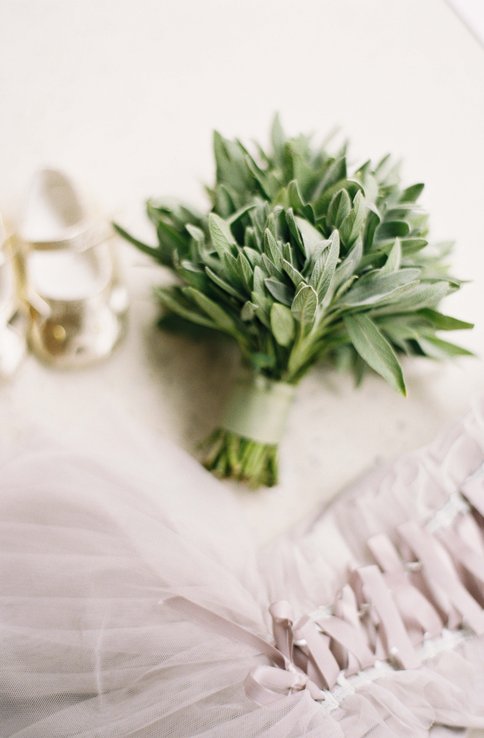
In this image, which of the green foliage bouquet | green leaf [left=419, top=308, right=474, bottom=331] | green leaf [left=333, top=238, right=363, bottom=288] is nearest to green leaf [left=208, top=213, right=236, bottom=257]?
the green foliage bouquet

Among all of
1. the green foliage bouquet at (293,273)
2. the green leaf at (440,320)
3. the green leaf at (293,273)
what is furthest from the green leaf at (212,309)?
the green leaf at (440,320)

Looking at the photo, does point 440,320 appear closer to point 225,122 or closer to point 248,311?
point 248,311

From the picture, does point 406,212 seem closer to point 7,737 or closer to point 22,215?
point 22,215

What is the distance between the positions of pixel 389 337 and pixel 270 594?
0.31 meters

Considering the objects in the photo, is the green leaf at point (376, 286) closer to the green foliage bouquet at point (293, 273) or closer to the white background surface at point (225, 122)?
the green foliage bouquet at point (293, 273)

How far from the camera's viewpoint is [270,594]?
0.74m

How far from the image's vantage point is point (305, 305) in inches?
26.8

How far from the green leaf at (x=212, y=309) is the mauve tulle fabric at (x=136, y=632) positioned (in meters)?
0.19

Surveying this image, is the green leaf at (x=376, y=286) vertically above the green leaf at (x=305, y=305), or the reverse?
the green leaf at (x=305, y=305)

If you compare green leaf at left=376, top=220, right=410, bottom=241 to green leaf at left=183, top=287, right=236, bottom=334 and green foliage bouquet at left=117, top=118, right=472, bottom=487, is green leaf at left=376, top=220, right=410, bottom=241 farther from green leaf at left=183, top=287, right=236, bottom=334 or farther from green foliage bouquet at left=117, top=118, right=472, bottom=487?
green leaf at left=183, top=287, right=236, bottom=334

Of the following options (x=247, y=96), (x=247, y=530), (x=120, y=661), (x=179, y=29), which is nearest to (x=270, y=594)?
(x=247, y=530)

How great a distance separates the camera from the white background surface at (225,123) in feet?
2.99

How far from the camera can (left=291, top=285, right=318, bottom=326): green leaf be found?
26.0 inches

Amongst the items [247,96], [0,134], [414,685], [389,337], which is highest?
[0,134]
